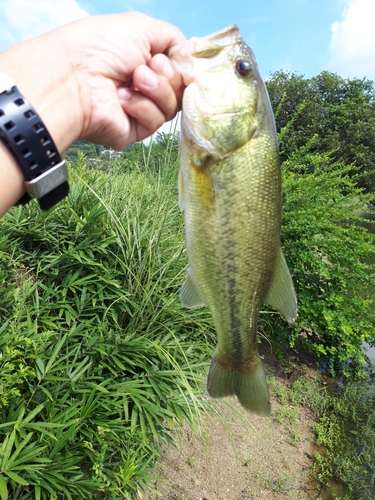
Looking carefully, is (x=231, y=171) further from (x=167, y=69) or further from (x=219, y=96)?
(x=167, y=69)

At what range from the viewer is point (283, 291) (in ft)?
5.81

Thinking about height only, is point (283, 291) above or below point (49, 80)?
below

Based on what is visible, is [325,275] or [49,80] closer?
[49,80]

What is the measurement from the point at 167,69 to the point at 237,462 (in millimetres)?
4229

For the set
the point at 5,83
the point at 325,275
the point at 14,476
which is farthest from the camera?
the point at 325,275

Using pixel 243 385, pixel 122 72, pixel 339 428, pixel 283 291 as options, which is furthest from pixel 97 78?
pixel 339 428

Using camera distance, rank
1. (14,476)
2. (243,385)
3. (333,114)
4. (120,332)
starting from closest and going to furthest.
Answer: (243,385)
(14,476)
(120,332)
(333,114)

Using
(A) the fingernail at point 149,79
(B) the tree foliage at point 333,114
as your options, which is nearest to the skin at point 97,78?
(A) the fingernail at point 149,79

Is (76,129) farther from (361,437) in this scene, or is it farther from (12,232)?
(361,437)

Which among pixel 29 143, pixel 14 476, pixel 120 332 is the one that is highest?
pixel 29 143

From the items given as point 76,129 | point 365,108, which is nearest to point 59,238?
point 76,129

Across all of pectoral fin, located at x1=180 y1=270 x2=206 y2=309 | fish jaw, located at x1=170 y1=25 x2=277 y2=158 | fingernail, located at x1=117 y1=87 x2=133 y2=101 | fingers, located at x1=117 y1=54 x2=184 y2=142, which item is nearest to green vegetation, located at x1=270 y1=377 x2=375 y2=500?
pectoral fin, located at x1=180 y1=270 x2=206 y2=309

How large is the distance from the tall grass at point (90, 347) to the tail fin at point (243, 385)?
129cm

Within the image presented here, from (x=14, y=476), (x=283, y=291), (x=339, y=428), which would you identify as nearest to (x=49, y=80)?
(x=283, y=291)
